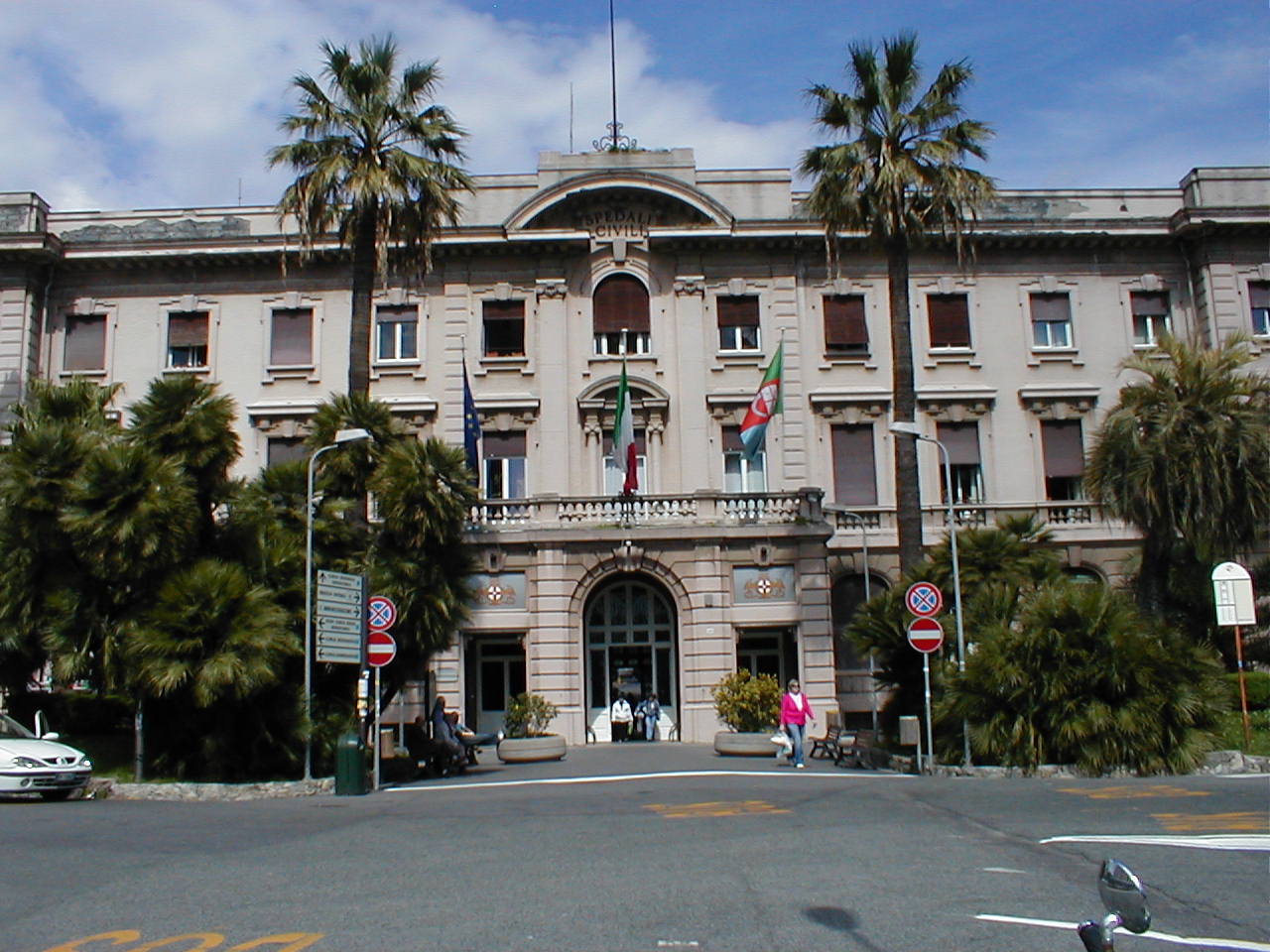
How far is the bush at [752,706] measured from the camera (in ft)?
88.3

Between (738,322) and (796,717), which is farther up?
(738,322)

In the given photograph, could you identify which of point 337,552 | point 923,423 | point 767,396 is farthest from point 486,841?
point 923,423

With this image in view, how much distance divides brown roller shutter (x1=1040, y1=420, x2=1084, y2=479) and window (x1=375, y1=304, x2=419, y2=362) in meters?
17.2

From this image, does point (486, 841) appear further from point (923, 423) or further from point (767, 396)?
point (923, 423)

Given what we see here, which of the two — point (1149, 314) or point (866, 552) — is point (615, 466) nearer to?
point (866, 552)

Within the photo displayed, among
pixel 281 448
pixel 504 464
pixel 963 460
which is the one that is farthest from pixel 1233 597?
pixel 281 448

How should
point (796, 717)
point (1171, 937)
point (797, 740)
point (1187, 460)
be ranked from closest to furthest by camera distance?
1. point (1171, 937)
2. point (797, 740)
3. point (796, 717)
4. point (1187, 460)

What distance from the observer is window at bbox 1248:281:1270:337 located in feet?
111

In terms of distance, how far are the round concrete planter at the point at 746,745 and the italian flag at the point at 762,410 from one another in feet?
21.7

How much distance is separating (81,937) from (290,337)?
89.6 feet

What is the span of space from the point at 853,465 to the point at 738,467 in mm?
3062

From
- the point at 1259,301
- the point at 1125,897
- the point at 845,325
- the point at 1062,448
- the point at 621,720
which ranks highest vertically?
the point at 1259,301

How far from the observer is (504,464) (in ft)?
108

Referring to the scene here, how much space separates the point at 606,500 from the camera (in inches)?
1220
